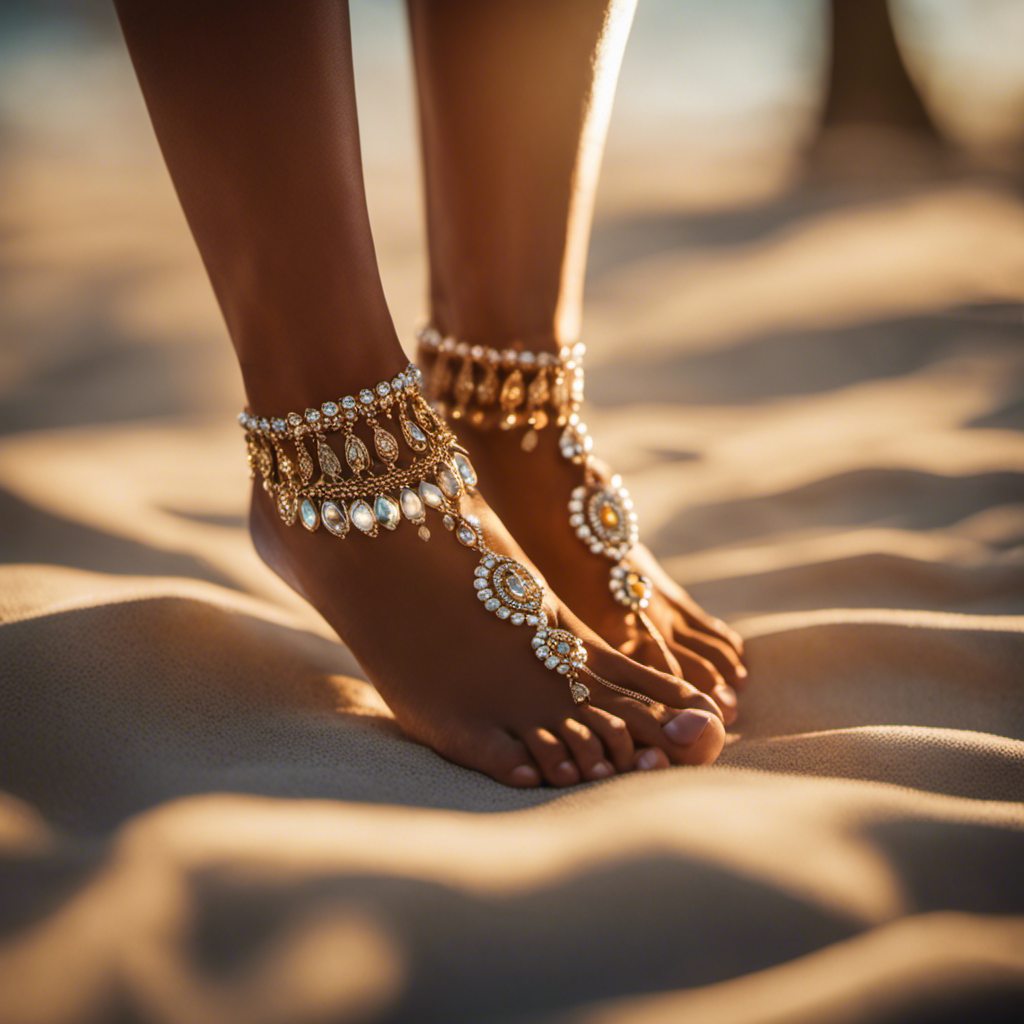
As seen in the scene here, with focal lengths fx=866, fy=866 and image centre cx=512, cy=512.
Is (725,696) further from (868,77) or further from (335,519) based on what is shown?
(868,77)

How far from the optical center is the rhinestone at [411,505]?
719 millimetres

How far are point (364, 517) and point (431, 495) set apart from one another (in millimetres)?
59

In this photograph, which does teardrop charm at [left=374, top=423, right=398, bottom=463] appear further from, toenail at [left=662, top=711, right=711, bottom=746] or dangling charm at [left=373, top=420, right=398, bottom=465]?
toenail at [left=662, top=711, right=711, bottom=746]

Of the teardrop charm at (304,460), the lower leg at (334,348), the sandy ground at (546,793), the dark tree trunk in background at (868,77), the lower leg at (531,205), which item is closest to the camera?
the sandy ground at (546,793)

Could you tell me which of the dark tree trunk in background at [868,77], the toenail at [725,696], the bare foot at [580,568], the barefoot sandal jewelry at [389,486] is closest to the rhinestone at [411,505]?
the barefoot sandal jewelry at [389,486]

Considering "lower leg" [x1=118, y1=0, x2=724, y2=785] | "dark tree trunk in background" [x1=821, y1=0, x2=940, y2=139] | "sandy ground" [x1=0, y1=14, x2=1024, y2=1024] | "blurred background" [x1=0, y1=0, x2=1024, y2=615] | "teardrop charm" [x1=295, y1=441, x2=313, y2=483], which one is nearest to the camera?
"sandy ground" [x1=0, y1=14, x2=1024, y2=1024]

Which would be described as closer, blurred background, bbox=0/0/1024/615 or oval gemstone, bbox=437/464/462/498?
oval gemstone, bbox=437/464/462/498

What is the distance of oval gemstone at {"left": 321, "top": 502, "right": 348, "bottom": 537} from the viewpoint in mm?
723

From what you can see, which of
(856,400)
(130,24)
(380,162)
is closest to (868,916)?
(130,24)

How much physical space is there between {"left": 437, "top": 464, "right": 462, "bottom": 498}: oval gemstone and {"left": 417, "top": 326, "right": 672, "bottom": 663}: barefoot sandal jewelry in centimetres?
16

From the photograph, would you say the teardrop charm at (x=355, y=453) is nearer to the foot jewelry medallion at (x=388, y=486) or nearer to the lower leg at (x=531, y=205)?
the foot jewelry medallion at (x=388, y=486)

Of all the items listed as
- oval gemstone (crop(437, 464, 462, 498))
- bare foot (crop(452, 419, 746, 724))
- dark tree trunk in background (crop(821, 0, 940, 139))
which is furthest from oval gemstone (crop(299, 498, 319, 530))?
dark tree trunk in background (crop(821, 0, 940, 139))

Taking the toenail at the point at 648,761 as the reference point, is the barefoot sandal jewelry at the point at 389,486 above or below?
above

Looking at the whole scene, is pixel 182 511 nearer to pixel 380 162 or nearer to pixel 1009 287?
pixel 1009 287
